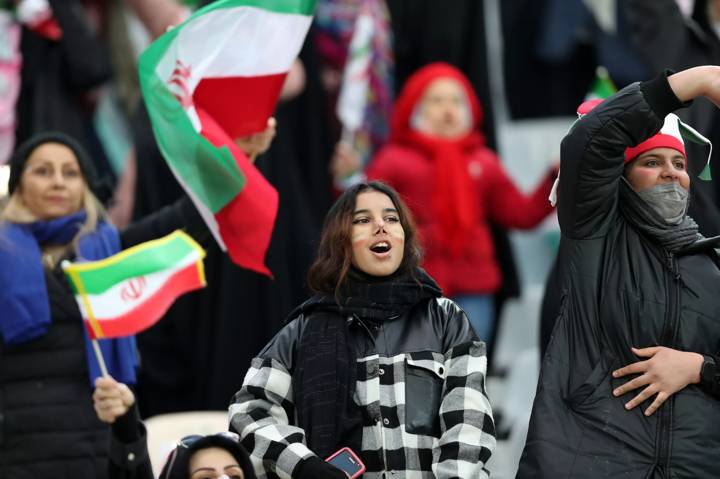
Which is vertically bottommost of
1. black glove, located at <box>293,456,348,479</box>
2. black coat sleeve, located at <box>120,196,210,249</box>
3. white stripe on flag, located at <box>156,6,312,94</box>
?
black glove, located at <box>293,456,348,479</box>

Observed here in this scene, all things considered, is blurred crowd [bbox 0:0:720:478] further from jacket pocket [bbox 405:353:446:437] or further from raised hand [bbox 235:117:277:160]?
jacket pocket [bbox 405:353:446:437]

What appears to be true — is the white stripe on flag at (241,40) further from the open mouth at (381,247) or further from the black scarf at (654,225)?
the black scarf at (654,225)

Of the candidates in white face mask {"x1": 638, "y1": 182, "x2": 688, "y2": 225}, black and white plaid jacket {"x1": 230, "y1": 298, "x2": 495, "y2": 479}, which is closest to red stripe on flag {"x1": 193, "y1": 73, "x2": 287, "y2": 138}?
black and white plaid jacket {"x1": 230, "y1": 298, "x2": 495, "y2": 479}

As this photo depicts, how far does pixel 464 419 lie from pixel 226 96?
6.62ft

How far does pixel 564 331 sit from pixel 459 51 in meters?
4.71

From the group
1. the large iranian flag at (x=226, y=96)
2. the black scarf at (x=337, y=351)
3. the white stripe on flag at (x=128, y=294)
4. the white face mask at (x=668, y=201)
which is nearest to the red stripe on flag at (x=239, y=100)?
the large iranian flag at (x=226, y=96)

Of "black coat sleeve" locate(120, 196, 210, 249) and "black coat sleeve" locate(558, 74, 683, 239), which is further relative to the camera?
"black coat sleeve" locate(120, 196, 210, 249)

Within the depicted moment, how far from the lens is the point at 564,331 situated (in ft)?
16.5

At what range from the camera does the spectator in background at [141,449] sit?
4949 millimetres

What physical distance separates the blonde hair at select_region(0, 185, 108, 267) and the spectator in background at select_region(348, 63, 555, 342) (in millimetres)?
2272

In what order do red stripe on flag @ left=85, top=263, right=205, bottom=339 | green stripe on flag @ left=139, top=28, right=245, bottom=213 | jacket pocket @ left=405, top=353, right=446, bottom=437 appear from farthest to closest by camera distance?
green stripe on flag @ left=139, top=28, right=245, bottom=213 → red stripe on flag @ left=85, top=263, right=205, bottom=339 → jacket pocket @ left=405, top=353, right=446, bottom=437

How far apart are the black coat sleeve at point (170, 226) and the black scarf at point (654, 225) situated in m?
2.01

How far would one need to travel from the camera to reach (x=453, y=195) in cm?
848

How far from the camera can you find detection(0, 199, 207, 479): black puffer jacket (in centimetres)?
587
